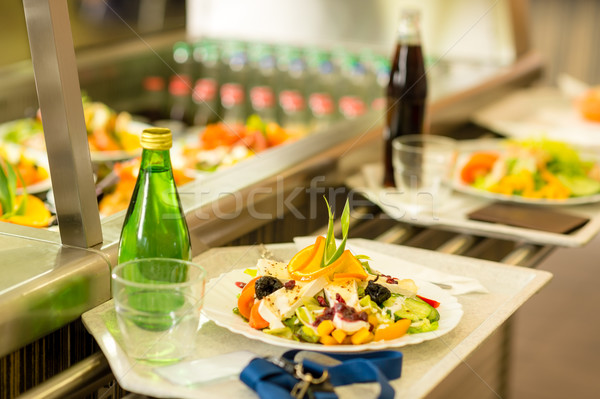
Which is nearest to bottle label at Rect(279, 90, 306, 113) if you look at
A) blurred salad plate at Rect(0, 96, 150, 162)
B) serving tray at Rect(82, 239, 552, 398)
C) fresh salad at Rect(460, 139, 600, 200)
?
blurred salad plate at Rect(0, 96, 150, 162)

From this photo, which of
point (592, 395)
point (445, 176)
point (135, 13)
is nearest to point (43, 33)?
point (445, 176)

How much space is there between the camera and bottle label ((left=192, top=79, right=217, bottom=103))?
2707 millimetres

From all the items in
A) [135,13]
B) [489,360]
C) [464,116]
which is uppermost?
[135,13]

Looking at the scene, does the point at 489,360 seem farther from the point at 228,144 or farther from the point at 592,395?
the point at 228,144

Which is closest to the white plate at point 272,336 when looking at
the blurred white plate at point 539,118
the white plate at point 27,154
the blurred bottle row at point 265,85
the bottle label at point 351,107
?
the white plate at point 27,154

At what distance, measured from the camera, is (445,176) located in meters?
1.65

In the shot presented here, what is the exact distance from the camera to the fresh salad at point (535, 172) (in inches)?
66.8

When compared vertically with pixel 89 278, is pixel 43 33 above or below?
above

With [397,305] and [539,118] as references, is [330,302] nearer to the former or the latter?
[397,305]

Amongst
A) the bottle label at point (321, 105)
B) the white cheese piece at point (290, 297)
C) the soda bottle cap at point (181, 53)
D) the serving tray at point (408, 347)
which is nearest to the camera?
the serving tray at point (408, 347)

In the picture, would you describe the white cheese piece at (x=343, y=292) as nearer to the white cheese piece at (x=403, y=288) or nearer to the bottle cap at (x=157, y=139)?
the white cheese piece at (x=403, y=288)

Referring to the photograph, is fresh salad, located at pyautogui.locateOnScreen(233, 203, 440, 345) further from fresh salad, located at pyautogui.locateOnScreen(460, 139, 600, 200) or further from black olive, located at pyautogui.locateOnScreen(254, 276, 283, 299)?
fresh salad, located at pyautogui.locateOnScreen(460, 139, 600, 200)

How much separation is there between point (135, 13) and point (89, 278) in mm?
2782

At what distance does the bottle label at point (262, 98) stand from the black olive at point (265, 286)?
5.41ft
